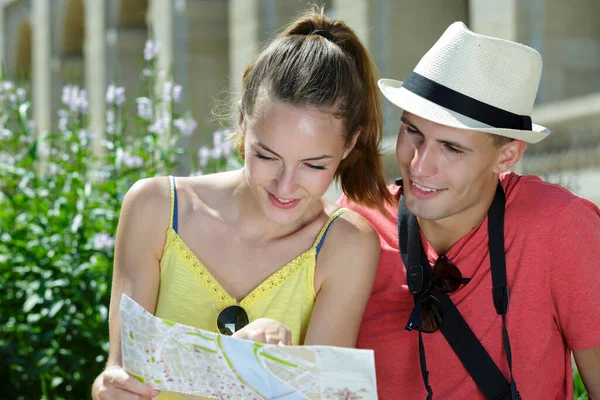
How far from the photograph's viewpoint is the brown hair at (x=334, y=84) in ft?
A: 8.66

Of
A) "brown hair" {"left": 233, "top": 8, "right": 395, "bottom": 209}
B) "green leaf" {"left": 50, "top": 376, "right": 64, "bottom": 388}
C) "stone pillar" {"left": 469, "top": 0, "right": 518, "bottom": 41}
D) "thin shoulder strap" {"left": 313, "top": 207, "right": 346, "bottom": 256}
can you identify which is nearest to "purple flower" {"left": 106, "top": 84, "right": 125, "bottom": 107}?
"green leaf" {"left": 50, "top": 376, "right": 64, "bottom": 388}

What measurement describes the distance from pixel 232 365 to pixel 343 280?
722mm

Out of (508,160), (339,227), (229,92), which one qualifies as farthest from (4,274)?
(508,160)

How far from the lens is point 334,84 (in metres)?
2.68

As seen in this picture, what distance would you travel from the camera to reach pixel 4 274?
477cm

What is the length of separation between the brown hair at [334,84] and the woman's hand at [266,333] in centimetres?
64

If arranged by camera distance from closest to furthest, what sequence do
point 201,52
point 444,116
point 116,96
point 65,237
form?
point 444,116 < point 65,237 < point 116,96 < point 201,52

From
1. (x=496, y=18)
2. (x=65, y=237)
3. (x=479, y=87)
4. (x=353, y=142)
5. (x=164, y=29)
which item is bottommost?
(x=65, y=237)

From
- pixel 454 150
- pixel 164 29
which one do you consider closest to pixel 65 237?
pixel 454 150

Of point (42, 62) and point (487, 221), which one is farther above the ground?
point (487, 221)

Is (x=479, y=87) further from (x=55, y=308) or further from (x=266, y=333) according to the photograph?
(x=55, y=308)

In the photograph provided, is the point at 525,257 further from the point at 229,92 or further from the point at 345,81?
the point at 229,92

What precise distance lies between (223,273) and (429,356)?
709 millimetres

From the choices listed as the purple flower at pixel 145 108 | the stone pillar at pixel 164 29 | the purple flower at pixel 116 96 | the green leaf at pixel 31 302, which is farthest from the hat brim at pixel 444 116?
the stone pillar at pixel 164 29
